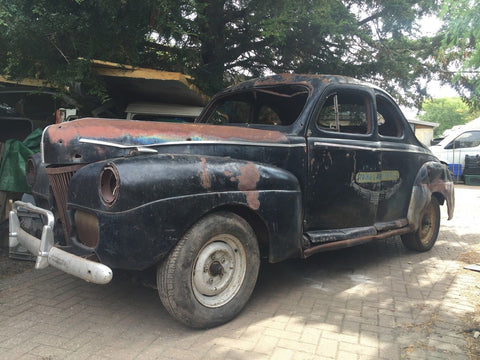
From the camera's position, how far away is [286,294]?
368cm

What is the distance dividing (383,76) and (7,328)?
7.10m

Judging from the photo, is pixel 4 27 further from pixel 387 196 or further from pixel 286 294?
pixel 387 196

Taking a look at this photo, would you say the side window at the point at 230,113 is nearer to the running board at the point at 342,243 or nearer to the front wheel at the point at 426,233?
the running board at the point at 342,243

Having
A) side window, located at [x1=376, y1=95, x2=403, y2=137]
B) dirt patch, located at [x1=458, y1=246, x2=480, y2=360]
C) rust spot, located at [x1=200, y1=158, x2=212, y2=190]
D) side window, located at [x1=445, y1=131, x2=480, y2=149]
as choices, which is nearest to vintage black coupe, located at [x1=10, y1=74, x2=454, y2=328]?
rust spot, located at [x1=200, y1=158, x2=212, y2=190]

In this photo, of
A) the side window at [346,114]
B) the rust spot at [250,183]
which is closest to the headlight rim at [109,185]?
the rust spot at [250,183]

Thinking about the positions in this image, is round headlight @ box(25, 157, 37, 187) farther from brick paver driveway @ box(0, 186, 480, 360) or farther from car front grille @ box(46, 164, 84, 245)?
brick paver driveway @ box(0, 186, 480, 360)

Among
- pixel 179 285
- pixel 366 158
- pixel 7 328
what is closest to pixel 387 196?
pixel 366 158

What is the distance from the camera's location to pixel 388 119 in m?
4.75

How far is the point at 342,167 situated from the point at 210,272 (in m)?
1.74

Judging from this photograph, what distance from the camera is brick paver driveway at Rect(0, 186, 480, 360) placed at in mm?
2656

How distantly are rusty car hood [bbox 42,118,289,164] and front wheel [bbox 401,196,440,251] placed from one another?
10.8 ft

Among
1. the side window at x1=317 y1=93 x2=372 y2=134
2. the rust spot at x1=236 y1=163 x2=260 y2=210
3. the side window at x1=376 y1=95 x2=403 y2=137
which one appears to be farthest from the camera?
the side window at x1=376 y1=95 x2=403 y2=137

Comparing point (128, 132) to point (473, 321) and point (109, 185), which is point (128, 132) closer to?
point (109, 185)

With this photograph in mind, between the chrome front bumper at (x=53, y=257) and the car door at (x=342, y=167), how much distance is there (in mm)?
1920
